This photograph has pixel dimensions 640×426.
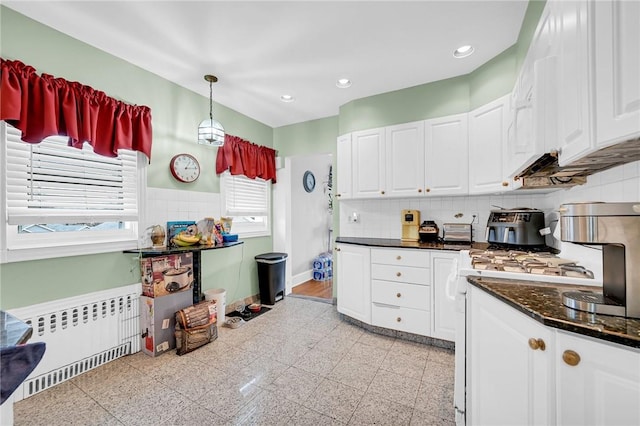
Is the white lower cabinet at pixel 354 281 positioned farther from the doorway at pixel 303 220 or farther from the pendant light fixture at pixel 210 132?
the pendant light fixture at pixel 210 132

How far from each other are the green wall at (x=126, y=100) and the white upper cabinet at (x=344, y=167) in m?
1.40

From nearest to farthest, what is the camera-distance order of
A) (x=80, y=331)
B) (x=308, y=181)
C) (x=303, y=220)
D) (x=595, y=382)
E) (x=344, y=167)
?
(x=595, y=382), (x=80, y=331), (x=344, y=167), (x=303, y=220), (x=308, y=181)

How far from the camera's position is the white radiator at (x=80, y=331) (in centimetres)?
181

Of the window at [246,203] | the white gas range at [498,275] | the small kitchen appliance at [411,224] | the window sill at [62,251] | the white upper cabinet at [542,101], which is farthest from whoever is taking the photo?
the window at [246,203]

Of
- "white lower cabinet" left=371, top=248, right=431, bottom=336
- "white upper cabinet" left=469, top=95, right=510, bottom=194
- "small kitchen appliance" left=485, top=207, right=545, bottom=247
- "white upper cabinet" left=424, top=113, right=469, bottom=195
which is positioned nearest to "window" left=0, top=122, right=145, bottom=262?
"white lower cabinet" left=371, top=248, right=431, bottom=336

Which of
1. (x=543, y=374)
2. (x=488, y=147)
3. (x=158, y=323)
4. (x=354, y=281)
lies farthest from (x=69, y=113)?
(x=488, y=147)

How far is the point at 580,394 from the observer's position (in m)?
0.76

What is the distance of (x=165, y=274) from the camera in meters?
2.35

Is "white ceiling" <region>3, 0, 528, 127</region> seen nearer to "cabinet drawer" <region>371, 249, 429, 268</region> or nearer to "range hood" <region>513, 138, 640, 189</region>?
"range hood" <region>513, 138, 640, 189</region>

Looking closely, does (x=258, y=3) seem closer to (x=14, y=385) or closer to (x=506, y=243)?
(x=14, y=385)

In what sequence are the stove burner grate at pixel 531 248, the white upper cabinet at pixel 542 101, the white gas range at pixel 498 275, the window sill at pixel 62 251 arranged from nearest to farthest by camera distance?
the white upper cabinet at pixel 542 101
the white gas range at pixel 498 275
the window sill at pixel 62 251
the stove burner grate at pixel 531 248

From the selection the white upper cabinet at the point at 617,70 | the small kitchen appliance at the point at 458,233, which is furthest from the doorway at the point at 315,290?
the white upper cabinet at the point at 617,70

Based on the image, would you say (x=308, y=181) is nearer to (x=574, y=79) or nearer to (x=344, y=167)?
(x=344, y=167)

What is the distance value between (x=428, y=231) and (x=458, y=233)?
11.2 inches
